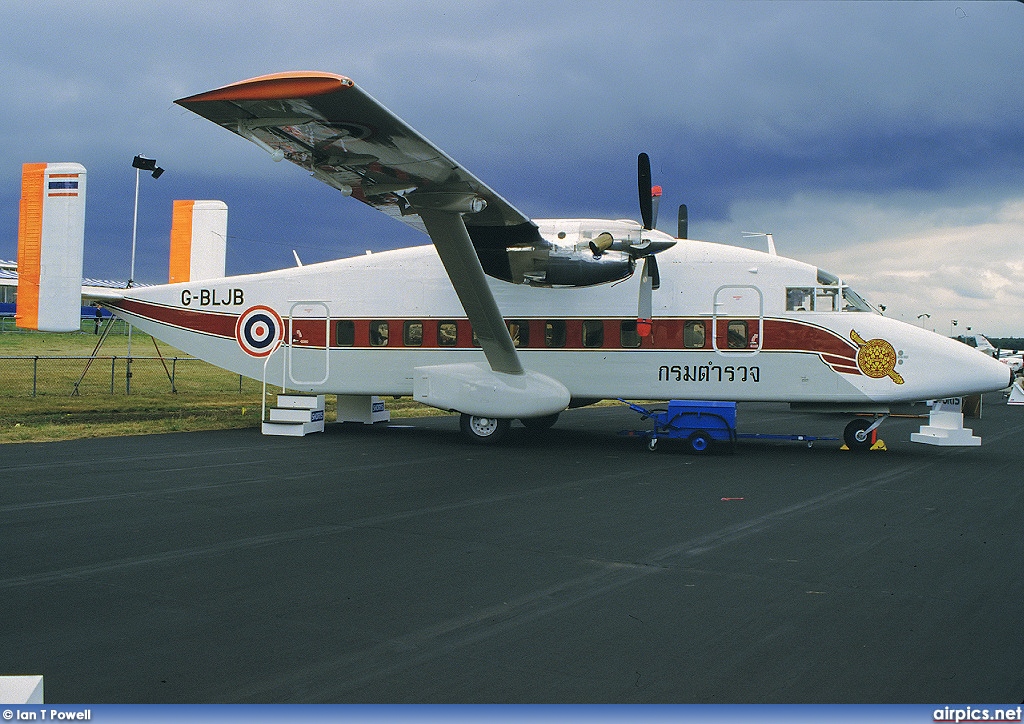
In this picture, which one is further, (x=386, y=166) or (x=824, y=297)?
(x=824, y=297)

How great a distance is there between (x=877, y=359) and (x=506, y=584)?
438 inches

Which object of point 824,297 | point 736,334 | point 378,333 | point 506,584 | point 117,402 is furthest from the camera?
point 117,402

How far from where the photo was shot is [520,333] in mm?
16641

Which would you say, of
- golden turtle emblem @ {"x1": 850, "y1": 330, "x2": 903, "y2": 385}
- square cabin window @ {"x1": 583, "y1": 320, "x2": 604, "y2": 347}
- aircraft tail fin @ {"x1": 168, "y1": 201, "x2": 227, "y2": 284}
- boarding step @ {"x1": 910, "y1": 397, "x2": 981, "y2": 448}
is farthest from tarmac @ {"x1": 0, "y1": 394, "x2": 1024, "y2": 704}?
aircraft tail fin @ {"x1": 168, "y1": 201, "x2": 227, "y2": 284}

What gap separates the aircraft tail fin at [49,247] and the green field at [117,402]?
302cm

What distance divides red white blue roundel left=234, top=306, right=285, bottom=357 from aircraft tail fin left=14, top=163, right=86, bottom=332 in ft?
14.1

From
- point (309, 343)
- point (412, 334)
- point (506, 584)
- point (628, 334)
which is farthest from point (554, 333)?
point (506, 584)

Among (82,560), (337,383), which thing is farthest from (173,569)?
(337,383)

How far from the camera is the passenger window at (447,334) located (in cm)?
1695

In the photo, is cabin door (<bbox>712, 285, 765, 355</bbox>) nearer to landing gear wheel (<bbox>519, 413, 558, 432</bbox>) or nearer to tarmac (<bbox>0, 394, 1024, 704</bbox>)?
tarmac (<bbox>0, 394, 1024, 704</bbox>)

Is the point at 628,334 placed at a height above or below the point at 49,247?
below

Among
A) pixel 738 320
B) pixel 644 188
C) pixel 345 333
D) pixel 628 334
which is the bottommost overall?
pixel 345 333

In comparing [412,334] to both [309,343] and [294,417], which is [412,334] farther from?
[294,417]

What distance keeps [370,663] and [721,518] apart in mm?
5433
